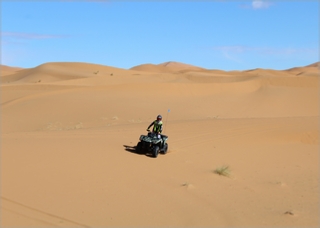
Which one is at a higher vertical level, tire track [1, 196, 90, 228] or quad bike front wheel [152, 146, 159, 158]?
quad bike front wheel [152, 146, 159, 158]

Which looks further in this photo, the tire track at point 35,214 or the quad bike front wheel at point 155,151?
the quad bike front wheel at point 155,151

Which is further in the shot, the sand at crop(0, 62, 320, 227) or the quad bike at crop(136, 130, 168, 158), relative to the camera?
the quad bike at crop(136, 130, 168, 158)

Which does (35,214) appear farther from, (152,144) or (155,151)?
(152,144)

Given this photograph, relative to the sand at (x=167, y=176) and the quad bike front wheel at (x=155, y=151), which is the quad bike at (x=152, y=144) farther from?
the sand at (x=167, y=176)

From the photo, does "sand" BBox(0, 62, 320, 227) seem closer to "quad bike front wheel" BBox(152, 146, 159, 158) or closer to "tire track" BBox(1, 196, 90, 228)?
"tire track" BBox(1, 196, 90, 228)

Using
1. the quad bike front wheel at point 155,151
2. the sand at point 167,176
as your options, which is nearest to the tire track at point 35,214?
the sand at point 167,176

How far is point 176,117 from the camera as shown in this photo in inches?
957

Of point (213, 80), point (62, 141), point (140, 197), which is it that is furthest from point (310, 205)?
point (213, 80)

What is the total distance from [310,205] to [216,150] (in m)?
5.47

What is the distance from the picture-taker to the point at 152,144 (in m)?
11.1

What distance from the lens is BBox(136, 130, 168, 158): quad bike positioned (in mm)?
10992

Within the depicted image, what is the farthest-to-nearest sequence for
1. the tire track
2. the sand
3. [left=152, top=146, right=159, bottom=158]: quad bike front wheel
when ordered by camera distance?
[left=152, top=146, right=159, bottom=158]: quad bike front wheel
the sand
the tire track

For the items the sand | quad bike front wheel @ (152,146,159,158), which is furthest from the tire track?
quad bike front wheel @ (152,146,159,158)

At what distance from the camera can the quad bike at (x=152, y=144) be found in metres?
11.0
